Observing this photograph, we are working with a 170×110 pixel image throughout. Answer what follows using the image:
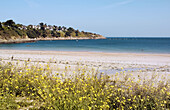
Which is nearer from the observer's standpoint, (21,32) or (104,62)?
(104,62)

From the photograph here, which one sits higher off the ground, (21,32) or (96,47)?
(21,32)

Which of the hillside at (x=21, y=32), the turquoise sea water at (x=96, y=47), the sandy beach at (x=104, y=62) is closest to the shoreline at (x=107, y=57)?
the sandy beach at (x=104, y=62)

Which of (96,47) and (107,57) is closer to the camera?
(107,57)

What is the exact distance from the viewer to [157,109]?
4293mm

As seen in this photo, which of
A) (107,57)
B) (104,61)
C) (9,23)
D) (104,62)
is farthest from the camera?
(9,23)

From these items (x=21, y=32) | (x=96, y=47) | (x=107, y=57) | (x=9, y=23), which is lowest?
(x=107, y=57)

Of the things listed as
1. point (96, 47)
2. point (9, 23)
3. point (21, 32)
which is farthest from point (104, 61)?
point (9, 23)

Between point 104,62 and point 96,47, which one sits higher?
point 96,47

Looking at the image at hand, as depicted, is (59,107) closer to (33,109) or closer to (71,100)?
(71,100)

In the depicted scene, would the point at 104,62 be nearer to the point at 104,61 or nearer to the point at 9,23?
the point at 104,61

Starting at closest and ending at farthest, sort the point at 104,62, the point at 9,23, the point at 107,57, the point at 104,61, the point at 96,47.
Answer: the point at 104,62 → the point at 104,61 → the point at 107,57 → the point at 96,47 → the point at 9,23

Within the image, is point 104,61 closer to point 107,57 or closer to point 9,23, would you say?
point 107,57

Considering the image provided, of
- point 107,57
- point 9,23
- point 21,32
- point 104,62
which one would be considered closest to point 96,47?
point 107,57

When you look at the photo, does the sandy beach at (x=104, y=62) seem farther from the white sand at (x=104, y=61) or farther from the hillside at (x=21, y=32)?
the hillside at (x=21, y=32)
